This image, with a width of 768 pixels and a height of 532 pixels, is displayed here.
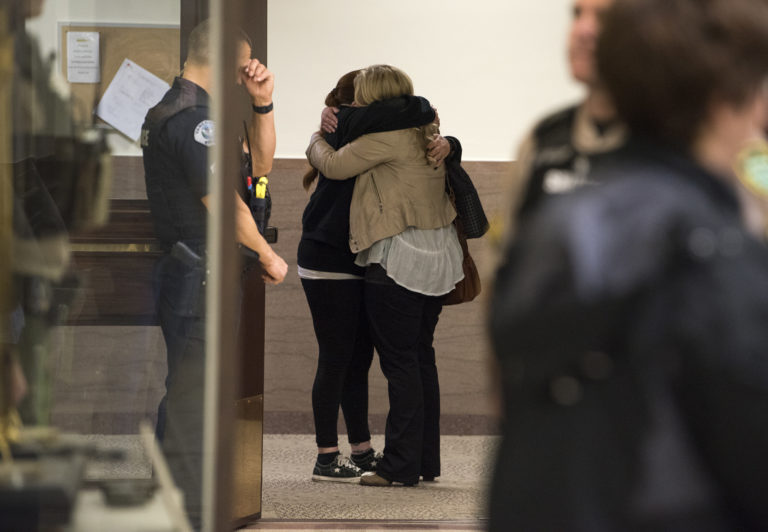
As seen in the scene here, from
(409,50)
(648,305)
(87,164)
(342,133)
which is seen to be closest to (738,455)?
(648,305)

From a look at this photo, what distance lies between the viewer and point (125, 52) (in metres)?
2.26

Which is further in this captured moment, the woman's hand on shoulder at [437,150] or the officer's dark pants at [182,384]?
the woman's hand on shoulder at [437,150]

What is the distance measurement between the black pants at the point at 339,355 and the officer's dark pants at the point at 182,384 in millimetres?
1601

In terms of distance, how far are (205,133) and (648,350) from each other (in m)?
1.20

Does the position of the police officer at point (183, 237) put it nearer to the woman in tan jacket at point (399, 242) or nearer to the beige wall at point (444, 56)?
the woman in tan jacket at point (399, 242)

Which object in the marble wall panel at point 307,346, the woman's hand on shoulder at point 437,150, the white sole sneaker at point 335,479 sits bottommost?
the white sole sneaker at point 335,479

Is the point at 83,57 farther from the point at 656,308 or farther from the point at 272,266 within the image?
the point at 656,308

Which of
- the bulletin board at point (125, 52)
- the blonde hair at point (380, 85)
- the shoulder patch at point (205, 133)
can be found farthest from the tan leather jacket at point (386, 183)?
the shoulder patch at point (205, 133)

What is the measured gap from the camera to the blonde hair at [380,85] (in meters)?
3.71

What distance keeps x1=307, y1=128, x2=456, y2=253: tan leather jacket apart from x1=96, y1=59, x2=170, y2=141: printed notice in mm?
1405

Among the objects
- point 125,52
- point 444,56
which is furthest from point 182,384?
point 444,56

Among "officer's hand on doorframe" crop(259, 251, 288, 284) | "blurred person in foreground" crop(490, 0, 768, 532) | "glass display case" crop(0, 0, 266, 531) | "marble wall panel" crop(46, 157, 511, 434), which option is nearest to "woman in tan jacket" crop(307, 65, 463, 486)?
"officer's hand on doorframe" crop(259, 251, 288, 284)

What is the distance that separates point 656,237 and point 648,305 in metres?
0.07

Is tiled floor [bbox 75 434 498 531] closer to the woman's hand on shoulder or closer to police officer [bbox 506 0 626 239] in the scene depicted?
the woman's hand on shoulder
